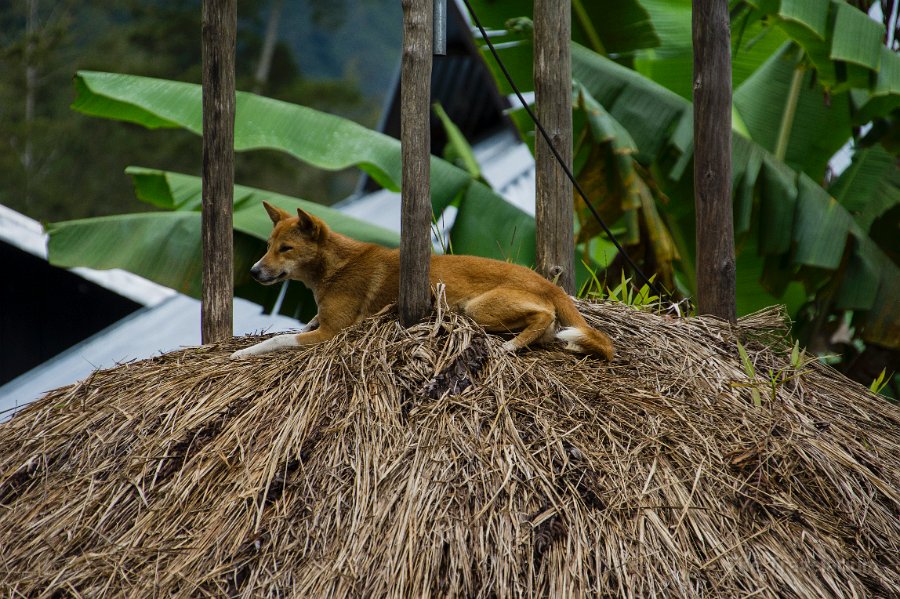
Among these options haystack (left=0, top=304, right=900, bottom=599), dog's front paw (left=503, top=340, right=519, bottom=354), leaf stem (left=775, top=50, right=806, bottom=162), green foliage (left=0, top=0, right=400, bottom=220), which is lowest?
green foliage (left=0, top=0, right=400, bottom=220)

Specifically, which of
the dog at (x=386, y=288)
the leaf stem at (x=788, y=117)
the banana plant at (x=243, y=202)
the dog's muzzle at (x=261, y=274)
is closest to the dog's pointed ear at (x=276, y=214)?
the dog at (x=386, y=288)

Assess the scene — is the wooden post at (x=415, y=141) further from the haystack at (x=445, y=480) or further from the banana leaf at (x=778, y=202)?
the banana leaf at (x=778, y=202)

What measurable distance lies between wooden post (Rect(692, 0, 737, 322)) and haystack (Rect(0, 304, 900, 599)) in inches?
38.1

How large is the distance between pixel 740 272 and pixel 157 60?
76.2ft

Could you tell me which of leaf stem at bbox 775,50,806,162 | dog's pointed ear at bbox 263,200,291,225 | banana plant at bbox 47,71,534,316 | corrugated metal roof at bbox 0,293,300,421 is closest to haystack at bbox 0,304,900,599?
dog's pointed ear at bbox 263,200,291,225

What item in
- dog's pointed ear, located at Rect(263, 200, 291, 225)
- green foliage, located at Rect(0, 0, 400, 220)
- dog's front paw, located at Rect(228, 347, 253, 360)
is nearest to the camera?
dog's front paw, located at Rect(228, 347, 253, 360)

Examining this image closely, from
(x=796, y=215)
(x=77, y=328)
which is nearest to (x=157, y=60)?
(x=77, y=328)

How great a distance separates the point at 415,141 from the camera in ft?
15.2

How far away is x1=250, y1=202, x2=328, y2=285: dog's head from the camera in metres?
5.29

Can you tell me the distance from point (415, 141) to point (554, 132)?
55.5 inches

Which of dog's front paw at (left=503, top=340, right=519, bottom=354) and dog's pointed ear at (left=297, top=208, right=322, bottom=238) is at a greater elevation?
dog's pointed ear at (left=297, top=208, right=322, bottom=238)

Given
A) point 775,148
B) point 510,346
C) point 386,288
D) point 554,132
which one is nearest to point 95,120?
point 775,148

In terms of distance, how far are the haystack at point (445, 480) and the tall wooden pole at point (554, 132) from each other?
105 cm

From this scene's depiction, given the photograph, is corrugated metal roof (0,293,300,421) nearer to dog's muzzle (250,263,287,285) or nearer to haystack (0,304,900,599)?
dog's muzzle (250,263,287,285)
